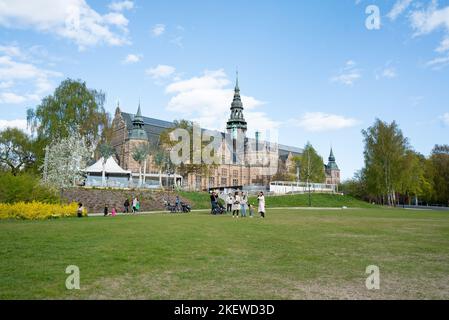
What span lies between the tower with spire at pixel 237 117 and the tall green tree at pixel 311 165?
20753 mm

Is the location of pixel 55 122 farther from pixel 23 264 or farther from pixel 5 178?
pixel 23 264

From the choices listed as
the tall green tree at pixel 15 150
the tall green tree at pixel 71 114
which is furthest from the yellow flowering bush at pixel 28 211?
the tall green tree at pixel 15 150

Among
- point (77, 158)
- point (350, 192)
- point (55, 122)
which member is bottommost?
point (350, 192)

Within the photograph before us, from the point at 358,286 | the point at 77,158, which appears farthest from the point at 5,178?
the point at 358,286

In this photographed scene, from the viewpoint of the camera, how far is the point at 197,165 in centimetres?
6706

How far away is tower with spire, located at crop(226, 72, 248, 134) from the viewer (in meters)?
102

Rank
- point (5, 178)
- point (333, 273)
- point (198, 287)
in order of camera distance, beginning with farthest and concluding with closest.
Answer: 1. point (5, 178)
2. point (333, 273)
3. point (198, 287)

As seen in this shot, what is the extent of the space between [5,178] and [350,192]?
8539cm

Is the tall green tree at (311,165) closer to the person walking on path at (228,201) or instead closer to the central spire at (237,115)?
the central spire at (237,115)

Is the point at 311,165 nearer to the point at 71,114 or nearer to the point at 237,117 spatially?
the point at 237,117

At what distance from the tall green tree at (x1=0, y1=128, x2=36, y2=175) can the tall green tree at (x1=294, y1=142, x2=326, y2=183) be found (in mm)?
66936

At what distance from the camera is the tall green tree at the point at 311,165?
302 feet

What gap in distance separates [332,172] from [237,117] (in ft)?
231

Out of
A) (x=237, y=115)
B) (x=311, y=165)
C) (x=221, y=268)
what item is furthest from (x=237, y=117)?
(x=221, y=268)
